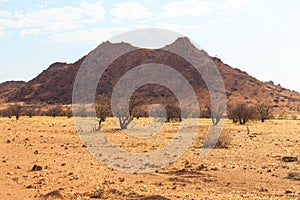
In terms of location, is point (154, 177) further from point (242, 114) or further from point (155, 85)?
Answer: point (155, 85)

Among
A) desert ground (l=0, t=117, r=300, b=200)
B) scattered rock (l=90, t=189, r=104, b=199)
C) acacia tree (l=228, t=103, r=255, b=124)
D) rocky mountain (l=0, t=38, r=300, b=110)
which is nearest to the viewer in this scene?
scattered rock (l=90, t=189, r=104, b=199)

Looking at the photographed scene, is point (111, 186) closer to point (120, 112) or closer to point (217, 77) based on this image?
point (120, 112)

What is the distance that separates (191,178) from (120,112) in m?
24.8

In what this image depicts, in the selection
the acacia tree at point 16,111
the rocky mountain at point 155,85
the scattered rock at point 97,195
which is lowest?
the scattered rock at point 97,195

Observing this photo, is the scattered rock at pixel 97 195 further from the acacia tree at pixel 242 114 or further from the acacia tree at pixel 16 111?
the acacia tree at pixel 16 111

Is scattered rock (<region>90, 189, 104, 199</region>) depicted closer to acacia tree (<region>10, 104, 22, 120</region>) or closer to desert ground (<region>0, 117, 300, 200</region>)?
desert ground (<region>0, 117, 300, 200</region>)

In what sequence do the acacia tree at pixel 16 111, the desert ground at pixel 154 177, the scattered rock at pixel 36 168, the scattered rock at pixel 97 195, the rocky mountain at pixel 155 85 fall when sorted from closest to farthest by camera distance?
the scattered rock at pixel 97 195
the desert ground at pixel 154 177
the scattered rock at pixel 36 168
the acacia tree at pixel 16 111
the rocky mountain at pixel 155 85

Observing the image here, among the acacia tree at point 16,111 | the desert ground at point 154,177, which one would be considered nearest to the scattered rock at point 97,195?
the desert ground at point 154,177

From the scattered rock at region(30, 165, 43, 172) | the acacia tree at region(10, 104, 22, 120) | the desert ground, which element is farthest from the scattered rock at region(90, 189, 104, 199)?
the acacia tree at region(10, 104, 22, 120)

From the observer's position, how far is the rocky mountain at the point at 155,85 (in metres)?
100

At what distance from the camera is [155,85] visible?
10756 centimetres

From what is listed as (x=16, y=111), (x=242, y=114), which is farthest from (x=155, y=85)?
(x=242, y=114)

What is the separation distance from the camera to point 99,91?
104875 mm

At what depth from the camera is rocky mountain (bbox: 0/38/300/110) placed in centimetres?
10050
